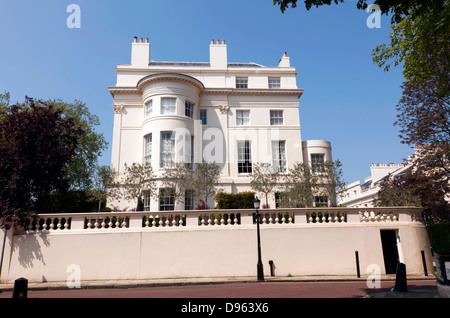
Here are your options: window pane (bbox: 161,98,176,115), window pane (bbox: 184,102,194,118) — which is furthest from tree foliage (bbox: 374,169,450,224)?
window pane (bbox: 161,98,176,115)

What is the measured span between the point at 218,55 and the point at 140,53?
24.3 ft

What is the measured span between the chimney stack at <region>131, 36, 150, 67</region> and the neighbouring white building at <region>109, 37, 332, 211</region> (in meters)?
0.06

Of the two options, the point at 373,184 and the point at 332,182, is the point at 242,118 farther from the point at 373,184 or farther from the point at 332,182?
the point at 373,184

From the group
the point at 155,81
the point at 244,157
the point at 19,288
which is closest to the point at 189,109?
the point at 155,81

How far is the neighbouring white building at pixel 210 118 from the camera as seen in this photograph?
24.7m

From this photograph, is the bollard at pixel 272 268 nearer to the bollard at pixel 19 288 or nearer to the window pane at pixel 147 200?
the bollard at pixel 19 288

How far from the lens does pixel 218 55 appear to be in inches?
1160

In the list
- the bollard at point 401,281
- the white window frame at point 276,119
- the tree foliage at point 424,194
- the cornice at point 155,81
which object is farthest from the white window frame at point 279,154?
the bollard at point 401,281

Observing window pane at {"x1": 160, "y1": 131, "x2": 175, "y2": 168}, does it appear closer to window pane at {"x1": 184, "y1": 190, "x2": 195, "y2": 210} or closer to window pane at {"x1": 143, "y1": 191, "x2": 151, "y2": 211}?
window pane at {"x1": 143, "y1": 191, "x2": 151, "y2": 211}

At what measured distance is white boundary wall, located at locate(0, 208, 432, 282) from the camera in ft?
44.2

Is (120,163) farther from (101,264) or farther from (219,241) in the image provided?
(219,241)

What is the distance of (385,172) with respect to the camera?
170 feet

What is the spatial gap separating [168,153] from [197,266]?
12.2 m
